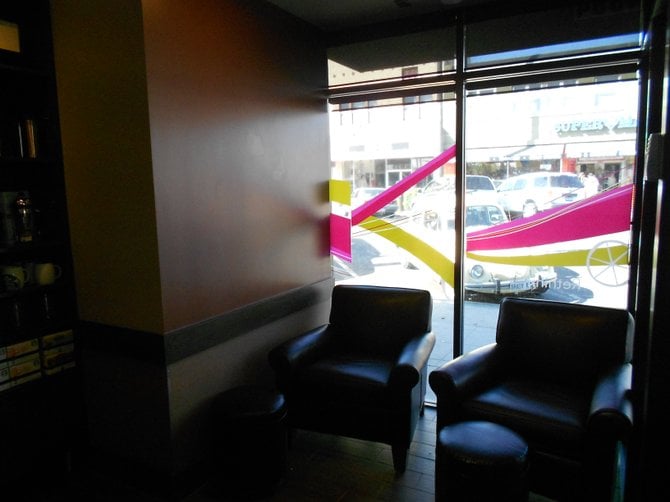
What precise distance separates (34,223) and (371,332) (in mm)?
2178

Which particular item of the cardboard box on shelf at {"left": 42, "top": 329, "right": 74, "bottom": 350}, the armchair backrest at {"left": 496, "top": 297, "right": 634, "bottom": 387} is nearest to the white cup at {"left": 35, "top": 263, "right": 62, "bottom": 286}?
the cardboard box on shelf at {"left": 42, "top": 329, "right": 74, "bottom": 350}

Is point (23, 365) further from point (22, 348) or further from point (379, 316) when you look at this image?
point (379, 316)

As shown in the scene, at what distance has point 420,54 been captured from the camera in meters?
3.41

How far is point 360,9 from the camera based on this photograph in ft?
10.6

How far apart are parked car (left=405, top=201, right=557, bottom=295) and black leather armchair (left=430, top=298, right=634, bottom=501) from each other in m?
0.43

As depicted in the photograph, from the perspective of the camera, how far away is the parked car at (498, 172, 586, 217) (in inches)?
120

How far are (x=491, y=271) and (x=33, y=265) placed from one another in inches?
115

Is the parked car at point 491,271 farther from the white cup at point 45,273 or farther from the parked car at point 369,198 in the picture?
the white cup at point 45,273

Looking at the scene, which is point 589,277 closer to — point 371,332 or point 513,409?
point 513,409

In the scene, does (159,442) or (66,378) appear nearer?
(159,442)

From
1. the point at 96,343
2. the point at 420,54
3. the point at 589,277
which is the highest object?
the point at 420,54

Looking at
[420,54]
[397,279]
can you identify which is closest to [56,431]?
[397,279]

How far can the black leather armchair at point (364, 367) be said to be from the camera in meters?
2.65

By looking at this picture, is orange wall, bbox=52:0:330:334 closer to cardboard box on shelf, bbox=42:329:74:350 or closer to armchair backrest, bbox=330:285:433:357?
cardboard box on shelf, bbox=42:329:74:350
